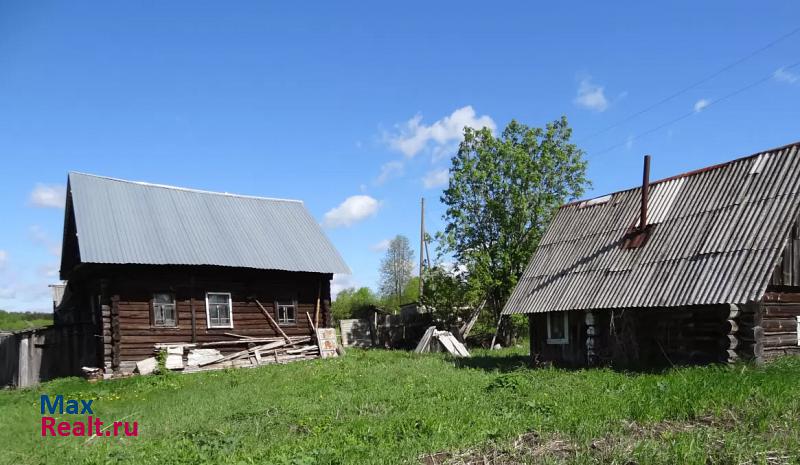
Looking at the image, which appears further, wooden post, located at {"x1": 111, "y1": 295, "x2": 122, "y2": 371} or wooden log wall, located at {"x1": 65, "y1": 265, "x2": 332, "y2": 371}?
wooden log wall, located at {"x1": 65, "y1": 265, "x2": 332, "y2": 371}

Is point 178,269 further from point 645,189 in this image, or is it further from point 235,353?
point 645,189

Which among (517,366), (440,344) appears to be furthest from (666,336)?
(440,344)

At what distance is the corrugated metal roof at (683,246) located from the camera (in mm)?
12641

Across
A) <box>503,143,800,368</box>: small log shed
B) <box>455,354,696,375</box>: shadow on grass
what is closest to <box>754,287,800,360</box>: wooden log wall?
<box>503,143,800,368</box>: small log shed

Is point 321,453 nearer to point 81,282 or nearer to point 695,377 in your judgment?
point 695,377

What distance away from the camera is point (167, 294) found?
2095 centimetres

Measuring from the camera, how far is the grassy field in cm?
713

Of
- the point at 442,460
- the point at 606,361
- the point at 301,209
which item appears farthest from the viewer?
the point at 301,209

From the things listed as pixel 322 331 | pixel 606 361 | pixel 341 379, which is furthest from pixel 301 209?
pixel 606 361

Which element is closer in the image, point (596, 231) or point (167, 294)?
point (596, 231)

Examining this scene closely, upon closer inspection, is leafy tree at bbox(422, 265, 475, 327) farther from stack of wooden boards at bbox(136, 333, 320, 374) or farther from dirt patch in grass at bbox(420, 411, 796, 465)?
dirt patch in grass at bbox(420, 411, 796, 465)

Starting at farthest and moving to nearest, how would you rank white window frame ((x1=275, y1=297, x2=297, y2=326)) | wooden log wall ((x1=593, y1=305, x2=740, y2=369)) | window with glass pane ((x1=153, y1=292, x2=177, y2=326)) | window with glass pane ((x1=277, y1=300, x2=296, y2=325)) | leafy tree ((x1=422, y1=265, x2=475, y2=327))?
leafy tree ((x1=422, y1=265, x2=475, y2=327)), window with glass pane ((x1=277, y1=300, x2=296, y2=325)), white window frame ((x1=275, y1=297, x2=297, y2=326)), window with glass pane ((x1=153, y1=292, x2=177, y2=326)), wooden log wall ((x1=593, y1=305, x2=740, y2=369))

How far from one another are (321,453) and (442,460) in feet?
5.00

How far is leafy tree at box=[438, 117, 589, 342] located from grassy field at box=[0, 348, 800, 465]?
1369 centimetres
